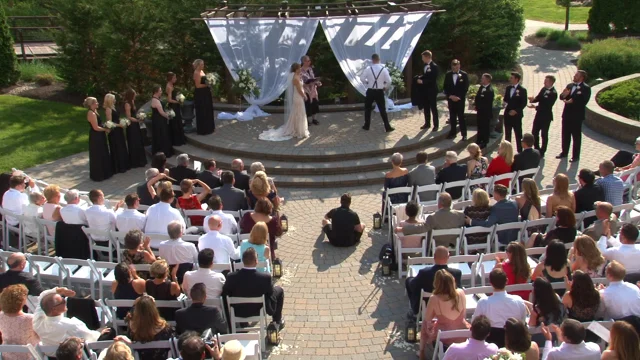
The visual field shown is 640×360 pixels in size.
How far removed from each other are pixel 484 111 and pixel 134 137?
784cm

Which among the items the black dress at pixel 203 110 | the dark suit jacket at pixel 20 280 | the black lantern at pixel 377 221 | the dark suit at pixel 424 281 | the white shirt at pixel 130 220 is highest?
the black dress at pixel 203 110

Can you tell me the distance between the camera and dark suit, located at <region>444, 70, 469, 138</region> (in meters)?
15.1

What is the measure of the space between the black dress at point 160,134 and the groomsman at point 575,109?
8692 millimetres

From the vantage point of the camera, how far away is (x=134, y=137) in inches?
594

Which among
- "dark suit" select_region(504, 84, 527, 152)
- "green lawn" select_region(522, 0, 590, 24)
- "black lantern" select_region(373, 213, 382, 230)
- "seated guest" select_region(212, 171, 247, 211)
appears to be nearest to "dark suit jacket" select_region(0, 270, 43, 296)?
"seated guest" select_region(212, 171, 247, 211)

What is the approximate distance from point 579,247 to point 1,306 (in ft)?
21.7

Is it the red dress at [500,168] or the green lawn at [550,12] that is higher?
the green lawn at [550,12]

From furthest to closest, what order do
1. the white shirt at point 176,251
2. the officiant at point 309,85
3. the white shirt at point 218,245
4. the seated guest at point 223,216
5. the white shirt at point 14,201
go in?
the officiant at point 309,85
the white shirt at point 14,201
the seated guest at point 223,216
the white shirt at point 218,245
the white shirt at point 176,251

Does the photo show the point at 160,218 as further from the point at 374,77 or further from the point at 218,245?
the point at 374,77

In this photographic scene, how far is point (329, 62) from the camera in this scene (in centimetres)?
1964

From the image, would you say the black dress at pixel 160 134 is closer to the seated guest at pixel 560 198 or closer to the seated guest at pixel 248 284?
the seated guest at pixel 248 284

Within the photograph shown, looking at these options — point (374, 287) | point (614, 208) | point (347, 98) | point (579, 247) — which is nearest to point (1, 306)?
point (374, 287)

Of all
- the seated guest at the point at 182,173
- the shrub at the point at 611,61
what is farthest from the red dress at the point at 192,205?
the shrub at the point at 611,61

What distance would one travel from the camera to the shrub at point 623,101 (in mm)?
17484
